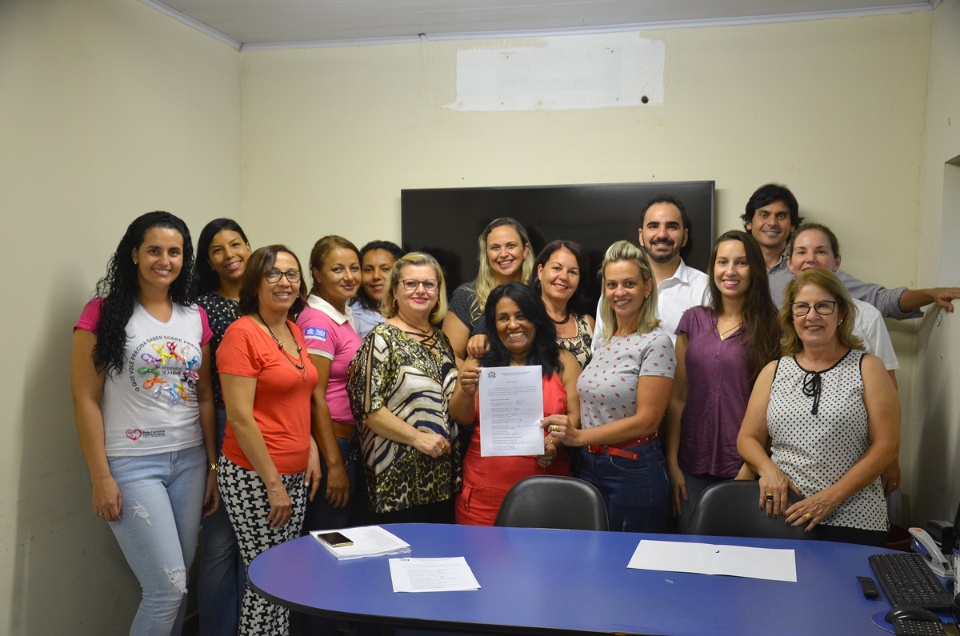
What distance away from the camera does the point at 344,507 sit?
11.6ft

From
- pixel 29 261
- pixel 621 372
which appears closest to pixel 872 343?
pixel 621 372

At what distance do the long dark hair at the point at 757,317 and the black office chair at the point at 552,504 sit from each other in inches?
35.4

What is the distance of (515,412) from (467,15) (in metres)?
2.48

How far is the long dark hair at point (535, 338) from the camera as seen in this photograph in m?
3.23

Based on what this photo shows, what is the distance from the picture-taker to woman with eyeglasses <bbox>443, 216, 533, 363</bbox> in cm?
371

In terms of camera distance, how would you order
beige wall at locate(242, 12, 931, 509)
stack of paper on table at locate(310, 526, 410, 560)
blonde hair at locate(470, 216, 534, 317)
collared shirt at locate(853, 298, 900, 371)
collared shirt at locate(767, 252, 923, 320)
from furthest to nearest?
beige wall at locate(242, 12, 931, 509), collared shirt at locate(767, 252, 923, 320), blonde hair at locate(470, 216, 534, 317), collared shirt at locate(853, 298, 900, 371), stack of paper on table at locate(310, 526, 410, 560)

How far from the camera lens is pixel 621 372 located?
10.4ft

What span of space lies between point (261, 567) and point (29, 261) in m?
1.81

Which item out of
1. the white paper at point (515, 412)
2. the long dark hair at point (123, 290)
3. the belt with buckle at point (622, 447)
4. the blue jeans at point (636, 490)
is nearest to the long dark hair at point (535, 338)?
the white paper at point (515, 412)

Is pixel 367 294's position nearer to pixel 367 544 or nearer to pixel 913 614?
pixel 367 544

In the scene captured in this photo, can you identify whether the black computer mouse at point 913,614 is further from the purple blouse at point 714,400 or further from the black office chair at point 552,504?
the purple blouse at point 714,400

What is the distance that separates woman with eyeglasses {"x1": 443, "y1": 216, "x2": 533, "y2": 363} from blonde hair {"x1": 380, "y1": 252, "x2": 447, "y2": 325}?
18 cm

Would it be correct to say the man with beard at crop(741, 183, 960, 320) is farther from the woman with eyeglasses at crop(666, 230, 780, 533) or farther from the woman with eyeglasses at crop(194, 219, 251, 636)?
the woman with eyeglasses at crop(194, 219, 251, 636)

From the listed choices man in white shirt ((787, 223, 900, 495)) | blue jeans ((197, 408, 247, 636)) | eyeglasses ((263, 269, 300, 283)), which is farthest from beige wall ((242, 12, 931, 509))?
blue jeans ((197, 408, 247, 636))
